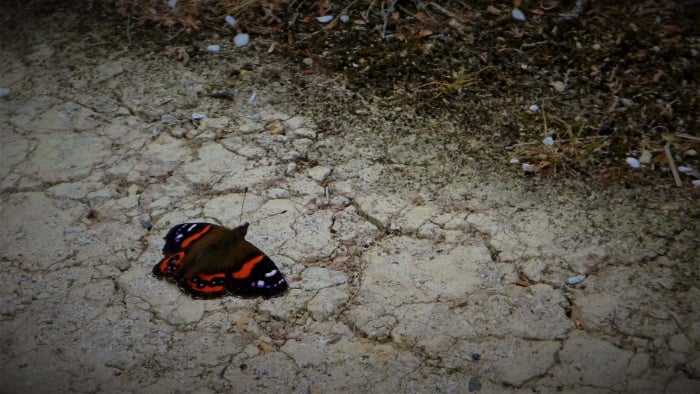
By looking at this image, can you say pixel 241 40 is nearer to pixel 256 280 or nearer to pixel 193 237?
pixel 193 237

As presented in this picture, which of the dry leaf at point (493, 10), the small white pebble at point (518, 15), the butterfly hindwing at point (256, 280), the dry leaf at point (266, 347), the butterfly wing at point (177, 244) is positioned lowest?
the dry leaf at point (266, 347)

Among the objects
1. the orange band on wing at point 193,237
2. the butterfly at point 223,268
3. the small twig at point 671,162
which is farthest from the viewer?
the small twig at point 671,162

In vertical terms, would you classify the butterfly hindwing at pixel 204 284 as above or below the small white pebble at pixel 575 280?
above

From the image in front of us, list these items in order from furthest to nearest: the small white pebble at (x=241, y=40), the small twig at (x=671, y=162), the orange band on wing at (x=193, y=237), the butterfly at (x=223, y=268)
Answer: the small white pebble at (x=241, y=40) → the small twig at (x=671, y=162) → the orange band on wing at (x=193, y=237) → the butterfly at (x=223, y=268)

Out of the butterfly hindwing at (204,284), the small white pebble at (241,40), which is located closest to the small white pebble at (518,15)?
the small white pebble at (241,40)

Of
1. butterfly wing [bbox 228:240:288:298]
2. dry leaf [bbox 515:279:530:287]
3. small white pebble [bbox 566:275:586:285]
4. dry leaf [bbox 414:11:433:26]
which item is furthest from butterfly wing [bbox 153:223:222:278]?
dry leaf [bbox 414:11:433:26]

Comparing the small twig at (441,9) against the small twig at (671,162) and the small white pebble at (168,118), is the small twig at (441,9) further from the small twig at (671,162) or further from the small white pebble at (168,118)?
the small white pebble at (168,118)
